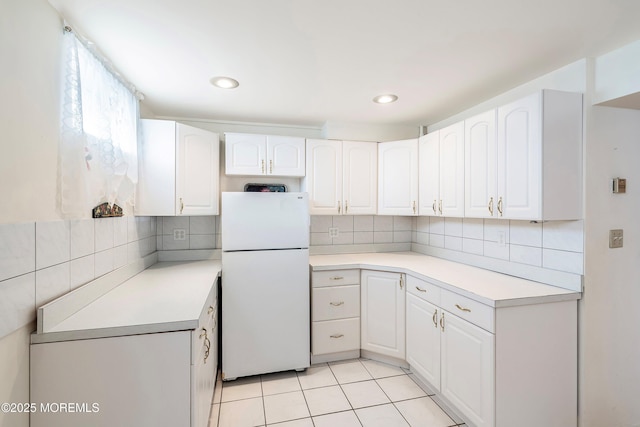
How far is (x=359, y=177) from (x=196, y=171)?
150 cm

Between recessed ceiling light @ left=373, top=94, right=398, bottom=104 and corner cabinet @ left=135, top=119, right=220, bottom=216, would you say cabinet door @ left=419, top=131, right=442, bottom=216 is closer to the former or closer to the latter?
recessed ceiling light @ left=373, top=94, right=398, bottom=104

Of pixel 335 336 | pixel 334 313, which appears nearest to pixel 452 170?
pixel 334 313

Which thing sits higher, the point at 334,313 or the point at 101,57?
the point at 101,57

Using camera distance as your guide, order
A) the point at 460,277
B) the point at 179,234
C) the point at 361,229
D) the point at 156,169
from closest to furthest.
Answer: the point at 460,277
the point at 156,169
the point at 179,234
the point at 361,229

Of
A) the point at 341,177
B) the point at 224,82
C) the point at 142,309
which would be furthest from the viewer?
the point at 341,177

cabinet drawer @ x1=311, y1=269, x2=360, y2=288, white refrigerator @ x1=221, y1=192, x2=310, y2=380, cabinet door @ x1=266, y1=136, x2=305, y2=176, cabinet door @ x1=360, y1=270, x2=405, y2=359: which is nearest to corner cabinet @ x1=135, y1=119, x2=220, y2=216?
white refrigerator @ x1=221, y1=192, x2=310, y2=380

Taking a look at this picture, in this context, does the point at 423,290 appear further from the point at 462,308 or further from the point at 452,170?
the point at 452,170

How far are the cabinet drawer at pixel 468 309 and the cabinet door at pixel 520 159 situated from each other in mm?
596

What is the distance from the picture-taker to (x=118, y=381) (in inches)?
47.5

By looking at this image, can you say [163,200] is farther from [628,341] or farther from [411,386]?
[628,341]

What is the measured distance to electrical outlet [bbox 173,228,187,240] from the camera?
8.79 ft

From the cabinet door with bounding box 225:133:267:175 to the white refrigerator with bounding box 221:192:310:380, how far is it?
427 millimetres

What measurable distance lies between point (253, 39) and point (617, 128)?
2136mm

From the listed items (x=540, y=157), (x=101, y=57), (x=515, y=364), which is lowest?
(x=515, y=364)
